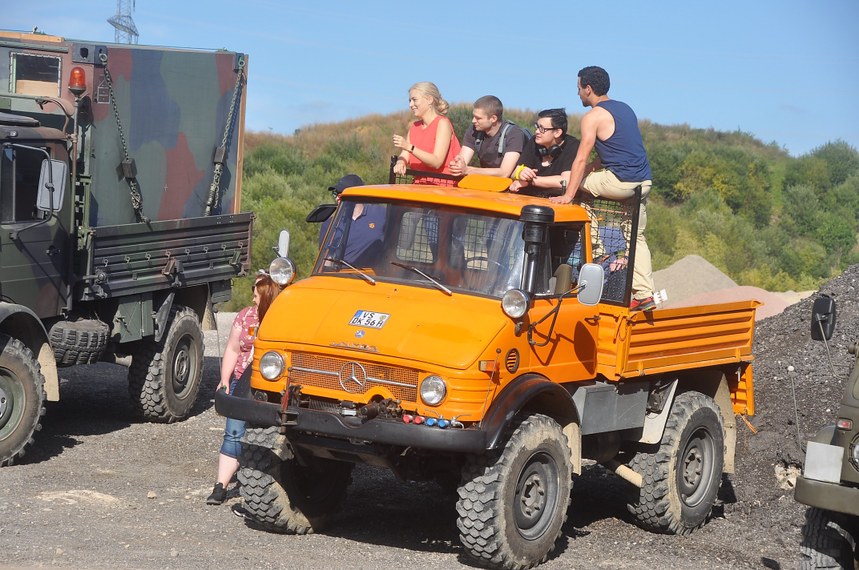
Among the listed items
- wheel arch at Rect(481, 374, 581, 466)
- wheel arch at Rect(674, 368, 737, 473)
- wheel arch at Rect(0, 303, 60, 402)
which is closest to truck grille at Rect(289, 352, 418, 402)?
wheel arch at Rect(481, 374, 581, 466)

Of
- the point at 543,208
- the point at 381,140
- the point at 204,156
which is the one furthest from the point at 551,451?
the point at 381,140

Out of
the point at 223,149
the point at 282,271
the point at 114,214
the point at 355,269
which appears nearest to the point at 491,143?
the point at 355,269

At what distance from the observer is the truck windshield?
798 centimetres

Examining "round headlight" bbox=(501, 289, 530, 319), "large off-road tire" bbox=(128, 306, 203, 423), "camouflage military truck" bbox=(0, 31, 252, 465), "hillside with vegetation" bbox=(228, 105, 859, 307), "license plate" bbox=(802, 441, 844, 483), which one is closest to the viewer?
"license plate" bbox=(802, 441, 844, 483)

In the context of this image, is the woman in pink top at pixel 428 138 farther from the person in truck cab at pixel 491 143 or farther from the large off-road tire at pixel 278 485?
the large off-road tire at pixel 278 485

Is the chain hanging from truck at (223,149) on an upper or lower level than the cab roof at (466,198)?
upper

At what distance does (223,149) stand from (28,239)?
3.10 meters

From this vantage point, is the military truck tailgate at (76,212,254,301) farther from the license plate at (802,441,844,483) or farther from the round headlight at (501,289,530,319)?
the license plate at (802,441,844,483)

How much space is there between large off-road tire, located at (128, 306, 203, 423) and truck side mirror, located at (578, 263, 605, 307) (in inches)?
239

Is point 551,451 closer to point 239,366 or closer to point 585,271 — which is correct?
point 585,271

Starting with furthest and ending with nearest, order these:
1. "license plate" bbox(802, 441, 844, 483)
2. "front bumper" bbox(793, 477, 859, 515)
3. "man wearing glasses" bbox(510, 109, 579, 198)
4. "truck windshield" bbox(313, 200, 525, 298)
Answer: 1. "man wearing glasses" bbox(510, 109, 579, 198)
2. "truck windshield" bbox(313, 200, 525, 298)
3. "license plate" bbox(802, 441, 844, 483)
4. "front bumper" bbox(793, 477, 859, 515)

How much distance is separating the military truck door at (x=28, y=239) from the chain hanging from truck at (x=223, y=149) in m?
2.37

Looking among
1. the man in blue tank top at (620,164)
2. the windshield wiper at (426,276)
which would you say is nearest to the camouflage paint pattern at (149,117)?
the windshield wiper at (426,276)

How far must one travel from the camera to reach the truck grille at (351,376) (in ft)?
24.0
